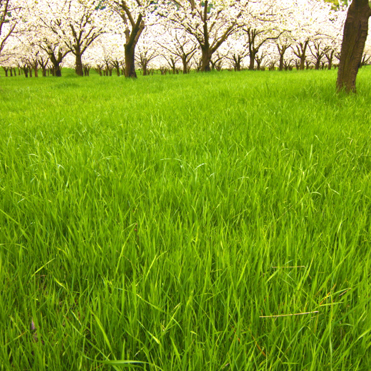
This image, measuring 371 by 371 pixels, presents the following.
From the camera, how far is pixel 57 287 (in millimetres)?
1033

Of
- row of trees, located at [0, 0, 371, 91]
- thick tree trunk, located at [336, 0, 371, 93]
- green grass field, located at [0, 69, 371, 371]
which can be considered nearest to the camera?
green grass field, located at [0, 69, 371, 371]

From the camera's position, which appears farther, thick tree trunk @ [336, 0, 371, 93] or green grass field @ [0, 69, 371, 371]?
thick tree trunk @ [336, 0, 371, 93]

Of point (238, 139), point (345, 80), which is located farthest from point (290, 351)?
point (345, 80)

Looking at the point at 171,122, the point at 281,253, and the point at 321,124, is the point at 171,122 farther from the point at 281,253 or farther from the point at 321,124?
the point at 281,253

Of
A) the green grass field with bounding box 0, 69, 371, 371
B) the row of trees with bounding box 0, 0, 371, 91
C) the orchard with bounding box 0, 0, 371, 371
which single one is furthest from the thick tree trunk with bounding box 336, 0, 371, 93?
the green grass field with bounding box 0, 69, 371, 371

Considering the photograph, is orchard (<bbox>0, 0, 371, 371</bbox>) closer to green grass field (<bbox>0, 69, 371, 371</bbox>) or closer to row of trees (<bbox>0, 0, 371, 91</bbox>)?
green grass field (<bbox>0, 69, 371, 371</bbox>)

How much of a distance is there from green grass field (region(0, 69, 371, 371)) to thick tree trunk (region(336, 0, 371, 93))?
292 cm

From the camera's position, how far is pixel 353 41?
4.63m

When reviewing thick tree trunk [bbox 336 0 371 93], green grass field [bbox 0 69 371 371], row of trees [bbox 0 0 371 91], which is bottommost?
green grass field [bbox 0 69 371 371]

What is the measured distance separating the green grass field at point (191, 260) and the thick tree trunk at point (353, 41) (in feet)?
9.59

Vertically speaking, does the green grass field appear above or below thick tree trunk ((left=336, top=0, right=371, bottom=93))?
below

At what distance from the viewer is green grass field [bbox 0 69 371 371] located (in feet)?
2.48

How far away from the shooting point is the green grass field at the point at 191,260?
Answer: 2.48 feet

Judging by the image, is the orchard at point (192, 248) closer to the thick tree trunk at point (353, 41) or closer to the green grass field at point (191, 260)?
the green grass field at point (191, 260)
